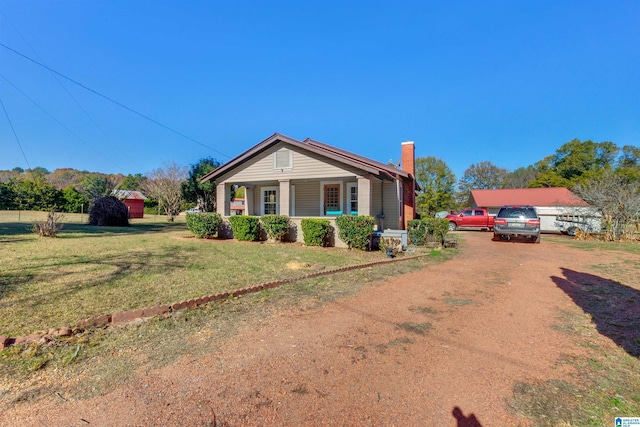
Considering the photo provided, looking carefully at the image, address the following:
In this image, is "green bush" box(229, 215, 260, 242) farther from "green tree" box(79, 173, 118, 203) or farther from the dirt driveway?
"green tree" box(79, 173, 118, 203)

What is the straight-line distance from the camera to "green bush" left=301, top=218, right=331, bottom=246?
38.2 feet

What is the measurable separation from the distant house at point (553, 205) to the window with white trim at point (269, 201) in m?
17.6

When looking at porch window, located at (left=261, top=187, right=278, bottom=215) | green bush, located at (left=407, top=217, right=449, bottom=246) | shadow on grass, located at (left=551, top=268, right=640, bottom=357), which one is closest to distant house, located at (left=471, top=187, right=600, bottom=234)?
green bush, located at (left=407, top=217, right=449, bottom=246)

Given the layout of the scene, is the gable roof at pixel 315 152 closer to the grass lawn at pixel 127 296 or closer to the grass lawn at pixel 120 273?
the grass lawn at pixel 120 273

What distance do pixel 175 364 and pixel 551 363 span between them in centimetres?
394

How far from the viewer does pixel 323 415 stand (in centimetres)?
232

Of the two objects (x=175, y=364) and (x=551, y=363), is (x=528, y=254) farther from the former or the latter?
(x=175, y=364)

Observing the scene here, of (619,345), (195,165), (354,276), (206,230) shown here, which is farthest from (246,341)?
(195,165)

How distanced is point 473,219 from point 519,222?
8241 millimetres

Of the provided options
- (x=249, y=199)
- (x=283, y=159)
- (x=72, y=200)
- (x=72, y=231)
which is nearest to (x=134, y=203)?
(x=72, y=200)

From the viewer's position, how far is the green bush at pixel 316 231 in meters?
11.7

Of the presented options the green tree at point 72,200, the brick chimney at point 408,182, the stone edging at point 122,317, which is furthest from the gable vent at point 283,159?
the green tree at point 72,200

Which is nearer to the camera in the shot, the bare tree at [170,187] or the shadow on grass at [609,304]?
the shadow on grass at [609,304]

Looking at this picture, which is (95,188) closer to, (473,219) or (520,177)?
(473,219)
